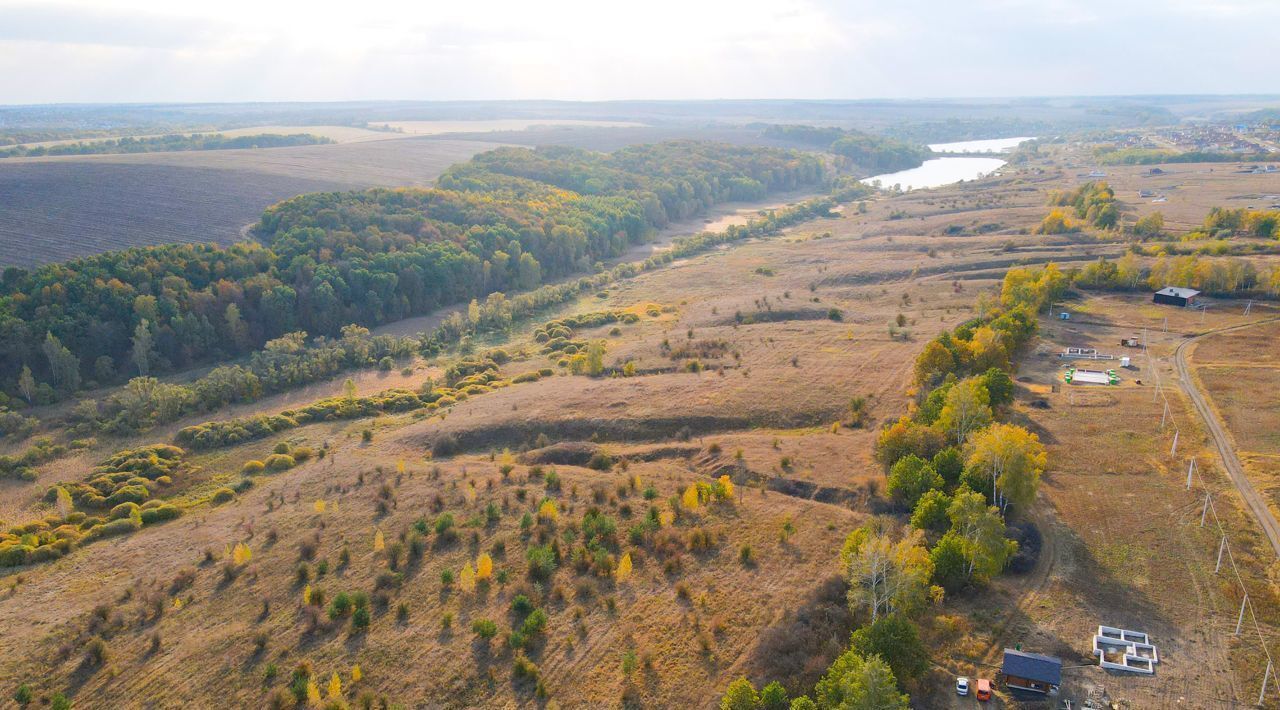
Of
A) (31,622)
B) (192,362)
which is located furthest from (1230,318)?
(192,362)

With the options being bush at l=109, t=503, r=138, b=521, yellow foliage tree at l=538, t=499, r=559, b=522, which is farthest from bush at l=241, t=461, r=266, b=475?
yellow foliage tree at l=538, t=499, r=559, b=522

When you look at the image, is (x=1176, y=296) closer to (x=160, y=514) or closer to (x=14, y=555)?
(x=160, y=514)

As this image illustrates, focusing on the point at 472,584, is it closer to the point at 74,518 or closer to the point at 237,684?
the point at 237,684

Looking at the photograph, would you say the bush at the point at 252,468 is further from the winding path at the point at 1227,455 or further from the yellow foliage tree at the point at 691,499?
the winding path at the point at 1227,455

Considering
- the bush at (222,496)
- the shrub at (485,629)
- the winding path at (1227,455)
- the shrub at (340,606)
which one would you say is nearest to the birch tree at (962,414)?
the winding path at (1227,455)

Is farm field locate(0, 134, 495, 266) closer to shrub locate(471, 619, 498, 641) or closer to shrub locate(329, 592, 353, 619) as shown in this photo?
→ shrub locate(329, 592, 353, 619)

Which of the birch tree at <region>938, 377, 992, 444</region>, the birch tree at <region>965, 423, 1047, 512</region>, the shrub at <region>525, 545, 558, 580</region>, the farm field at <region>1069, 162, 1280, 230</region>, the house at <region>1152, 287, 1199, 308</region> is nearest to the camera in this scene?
the shrub at <region>525, 545, 558, 580</region>
